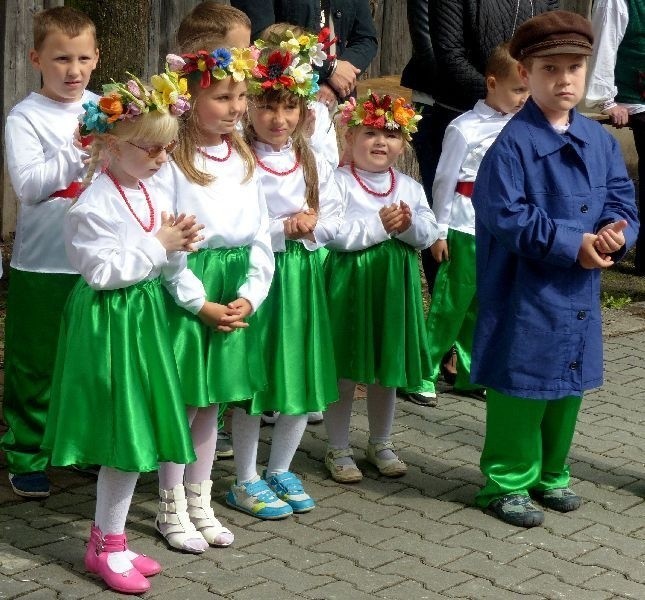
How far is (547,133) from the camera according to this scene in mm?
5004

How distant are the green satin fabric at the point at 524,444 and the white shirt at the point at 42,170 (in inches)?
65.2

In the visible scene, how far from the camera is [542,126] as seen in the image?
5020 mm

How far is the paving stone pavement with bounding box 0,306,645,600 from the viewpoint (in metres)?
4.47

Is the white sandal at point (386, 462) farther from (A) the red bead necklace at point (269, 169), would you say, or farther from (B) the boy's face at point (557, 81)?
(B) the boy's face at point (557, 81)

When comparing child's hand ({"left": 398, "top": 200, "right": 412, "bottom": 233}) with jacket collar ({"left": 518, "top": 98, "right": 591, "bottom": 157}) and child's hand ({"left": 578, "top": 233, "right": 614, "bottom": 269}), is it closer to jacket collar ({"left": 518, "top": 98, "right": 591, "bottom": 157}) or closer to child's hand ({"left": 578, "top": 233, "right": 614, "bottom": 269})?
jacket collar ({"left": 518, "top": 98, "right": 591, "bottom": 157})

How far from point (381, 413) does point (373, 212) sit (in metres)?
0.80

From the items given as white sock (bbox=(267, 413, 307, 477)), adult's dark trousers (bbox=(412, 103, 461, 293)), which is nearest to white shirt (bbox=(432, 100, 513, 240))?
adult's dark trousers (bbox=(412, 103, 461, 293))

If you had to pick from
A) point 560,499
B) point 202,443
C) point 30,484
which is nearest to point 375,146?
point 202,443

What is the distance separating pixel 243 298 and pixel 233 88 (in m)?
0.70

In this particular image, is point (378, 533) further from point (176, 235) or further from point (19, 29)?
point (19, 29)

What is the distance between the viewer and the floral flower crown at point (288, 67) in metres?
4.97

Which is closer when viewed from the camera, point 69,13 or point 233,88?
point 233,88

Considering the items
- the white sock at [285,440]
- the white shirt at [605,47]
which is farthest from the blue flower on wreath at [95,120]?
the white shirt at [605,47]

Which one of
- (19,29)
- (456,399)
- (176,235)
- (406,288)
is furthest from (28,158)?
(19,29)
